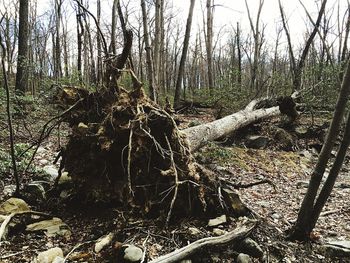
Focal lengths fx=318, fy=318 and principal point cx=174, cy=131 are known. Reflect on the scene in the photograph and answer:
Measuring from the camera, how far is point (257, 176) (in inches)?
255

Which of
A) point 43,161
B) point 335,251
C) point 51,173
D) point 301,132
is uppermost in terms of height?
point 301,132

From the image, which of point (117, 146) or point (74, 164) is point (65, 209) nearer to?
point (74, 164)

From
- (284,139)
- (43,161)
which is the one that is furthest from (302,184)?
(43,161)

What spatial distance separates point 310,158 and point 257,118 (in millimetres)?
1709

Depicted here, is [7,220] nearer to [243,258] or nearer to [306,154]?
[243,258]

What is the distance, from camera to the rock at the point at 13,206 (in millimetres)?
3459

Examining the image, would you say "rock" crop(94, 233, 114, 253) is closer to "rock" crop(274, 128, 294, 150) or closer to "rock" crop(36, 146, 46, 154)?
"rock" crop(36, 146, 46, 154)

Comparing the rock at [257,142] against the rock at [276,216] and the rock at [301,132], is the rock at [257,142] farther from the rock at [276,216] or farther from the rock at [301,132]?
the rock at [276,216]

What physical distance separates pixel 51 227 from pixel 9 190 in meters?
1.11

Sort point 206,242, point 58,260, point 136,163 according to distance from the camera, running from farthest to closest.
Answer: point 136,163 → point 206,242 → point 58,260

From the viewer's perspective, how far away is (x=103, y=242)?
3041 mm

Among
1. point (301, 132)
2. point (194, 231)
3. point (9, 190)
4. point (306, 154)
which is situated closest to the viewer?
point (194, 231)

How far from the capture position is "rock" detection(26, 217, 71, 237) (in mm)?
3300

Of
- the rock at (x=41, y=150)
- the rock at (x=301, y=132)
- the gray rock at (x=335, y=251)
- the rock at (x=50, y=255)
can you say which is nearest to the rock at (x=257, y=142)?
the rock at (x=301, y=132)
